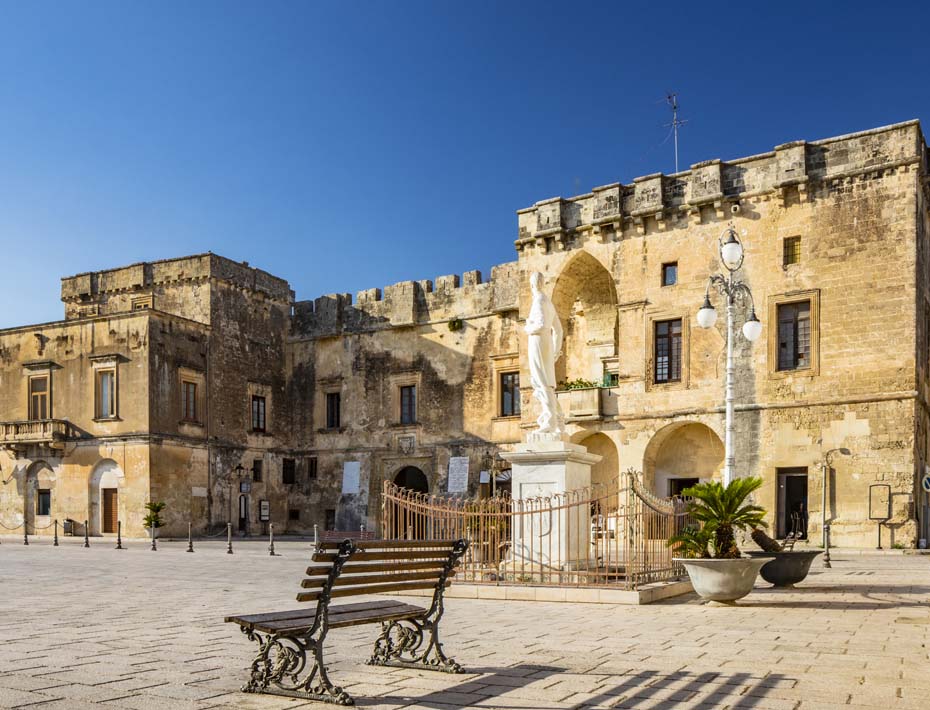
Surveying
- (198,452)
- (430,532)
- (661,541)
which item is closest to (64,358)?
(198,452)

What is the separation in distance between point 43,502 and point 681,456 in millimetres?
21951

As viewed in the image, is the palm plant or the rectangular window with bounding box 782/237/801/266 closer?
the palm plant

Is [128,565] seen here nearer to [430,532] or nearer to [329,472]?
[430,532]

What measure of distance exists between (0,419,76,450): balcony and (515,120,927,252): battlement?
55.6 ft

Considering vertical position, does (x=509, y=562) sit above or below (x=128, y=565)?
above

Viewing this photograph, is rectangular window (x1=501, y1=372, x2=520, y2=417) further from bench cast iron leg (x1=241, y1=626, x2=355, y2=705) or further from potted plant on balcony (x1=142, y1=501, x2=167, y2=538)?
bench cast iron leg (x1=241, y1=626, x2=355, y2=705)

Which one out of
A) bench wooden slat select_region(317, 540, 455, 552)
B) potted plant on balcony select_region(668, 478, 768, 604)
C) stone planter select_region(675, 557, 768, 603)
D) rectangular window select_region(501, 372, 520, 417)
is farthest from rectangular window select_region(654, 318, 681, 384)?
bench wooden slat select_region(317, 540, 455, 552)

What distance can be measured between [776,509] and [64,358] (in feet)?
79.3

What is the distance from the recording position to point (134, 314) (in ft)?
99.9

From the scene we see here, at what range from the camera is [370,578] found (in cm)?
580

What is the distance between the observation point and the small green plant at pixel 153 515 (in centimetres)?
2875

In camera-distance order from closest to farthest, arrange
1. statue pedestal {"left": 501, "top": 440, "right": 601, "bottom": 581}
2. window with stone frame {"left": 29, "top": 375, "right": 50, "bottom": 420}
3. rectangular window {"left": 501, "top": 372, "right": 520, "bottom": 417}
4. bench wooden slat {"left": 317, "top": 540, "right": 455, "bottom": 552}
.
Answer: bench wooden slat {"left": 317, "top": 540, "right": 455, "bottom": 552}
statue pedestal {"left": 501, "top": 440, "right": 601, "bottom": 581}
rectangular window {"left": 501, "top": 372, "right": 520, "bottom": 417}
window with stone frame {"left": 29, "top": 375, "right": 50, "bottom": 420}

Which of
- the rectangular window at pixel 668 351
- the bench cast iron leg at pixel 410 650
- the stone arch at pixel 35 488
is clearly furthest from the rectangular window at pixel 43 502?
the bench cast iron leg at pixel 410 650

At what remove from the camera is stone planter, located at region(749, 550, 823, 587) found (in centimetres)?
1214
